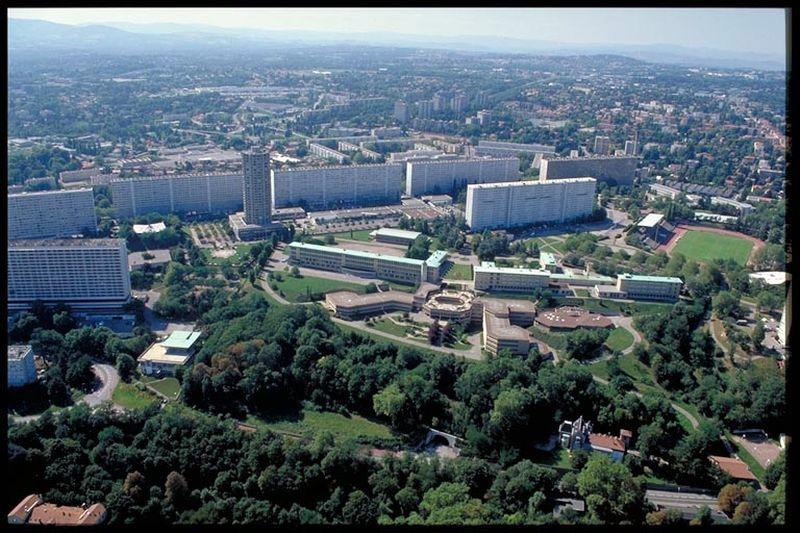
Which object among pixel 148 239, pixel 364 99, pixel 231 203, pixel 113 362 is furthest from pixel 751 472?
pixel 364 99

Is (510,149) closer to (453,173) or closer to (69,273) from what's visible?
(453,173)

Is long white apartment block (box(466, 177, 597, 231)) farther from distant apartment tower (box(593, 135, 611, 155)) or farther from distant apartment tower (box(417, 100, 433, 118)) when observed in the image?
distant apartment tower (box(417, 100, 433, 118))

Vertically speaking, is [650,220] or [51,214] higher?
[51,214]

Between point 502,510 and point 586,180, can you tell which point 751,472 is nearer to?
point 502,510

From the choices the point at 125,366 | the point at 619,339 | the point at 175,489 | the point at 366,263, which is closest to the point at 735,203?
the point at 619,339

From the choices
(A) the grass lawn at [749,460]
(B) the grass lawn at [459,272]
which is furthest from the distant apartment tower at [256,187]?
(A) the grass lawn at [749,460]

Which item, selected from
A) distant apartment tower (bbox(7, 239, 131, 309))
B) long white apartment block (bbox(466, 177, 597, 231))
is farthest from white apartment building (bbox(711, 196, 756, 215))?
distant apartment tower (bbox(7, 239, 131, 309))
